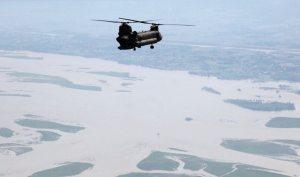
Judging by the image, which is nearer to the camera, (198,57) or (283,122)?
(283,122)

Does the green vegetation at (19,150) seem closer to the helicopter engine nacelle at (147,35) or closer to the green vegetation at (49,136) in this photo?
the green vegetation at (49,136)

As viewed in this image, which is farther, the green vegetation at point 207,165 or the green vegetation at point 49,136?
the green vegetation at point 49,136

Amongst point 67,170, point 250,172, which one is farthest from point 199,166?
point 67,170

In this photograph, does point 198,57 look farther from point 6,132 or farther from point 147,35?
point 147,35

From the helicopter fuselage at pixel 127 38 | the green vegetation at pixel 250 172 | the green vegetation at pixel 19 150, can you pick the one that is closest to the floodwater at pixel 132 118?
the green vegetation at pixel 19 150

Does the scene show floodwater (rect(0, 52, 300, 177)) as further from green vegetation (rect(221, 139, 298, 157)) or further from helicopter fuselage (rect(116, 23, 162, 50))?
helicopter fuselage (rect(116, 23, 162, 50))
